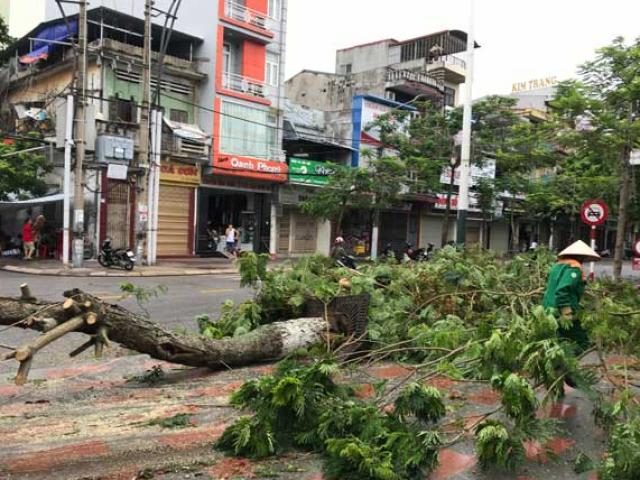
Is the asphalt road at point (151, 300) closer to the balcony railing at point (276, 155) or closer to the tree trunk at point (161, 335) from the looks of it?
the tree trunk at point (161, 335)

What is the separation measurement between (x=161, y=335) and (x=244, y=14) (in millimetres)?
24570

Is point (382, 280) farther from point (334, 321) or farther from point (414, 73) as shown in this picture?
point (414, 73)

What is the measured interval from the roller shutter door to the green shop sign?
17.9ft

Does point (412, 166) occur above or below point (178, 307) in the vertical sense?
above

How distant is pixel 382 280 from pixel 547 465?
4.88 metres

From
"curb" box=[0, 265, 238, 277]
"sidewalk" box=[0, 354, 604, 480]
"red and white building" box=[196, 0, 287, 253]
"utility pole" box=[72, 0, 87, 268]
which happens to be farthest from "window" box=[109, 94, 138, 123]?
"sidewalk" box=[0, 354, 604, 480]

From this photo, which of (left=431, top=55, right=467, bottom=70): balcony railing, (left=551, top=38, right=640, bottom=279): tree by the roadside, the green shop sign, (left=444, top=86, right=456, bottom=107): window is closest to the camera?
(left=551, top=38, right=640, bottom=279): tree by the roadside

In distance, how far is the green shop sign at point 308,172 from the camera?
2922cm

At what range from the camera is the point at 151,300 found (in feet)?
38.7

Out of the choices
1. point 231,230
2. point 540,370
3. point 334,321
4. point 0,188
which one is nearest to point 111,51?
point 0,188

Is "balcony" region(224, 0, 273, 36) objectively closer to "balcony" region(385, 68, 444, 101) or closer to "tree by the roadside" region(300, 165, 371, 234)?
"tree by the roadside" region(300, 165, 371, 234)

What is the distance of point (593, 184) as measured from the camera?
43.2 ft

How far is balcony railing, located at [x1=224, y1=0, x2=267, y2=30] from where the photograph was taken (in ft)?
87.2

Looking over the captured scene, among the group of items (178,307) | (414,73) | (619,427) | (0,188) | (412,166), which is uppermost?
(414,73)
